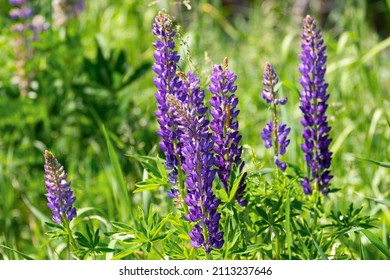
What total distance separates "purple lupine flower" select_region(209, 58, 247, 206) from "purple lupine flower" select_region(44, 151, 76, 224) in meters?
0.45

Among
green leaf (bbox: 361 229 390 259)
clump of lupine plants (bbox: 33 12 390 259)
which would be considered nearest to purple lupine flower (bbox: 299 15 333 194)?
clump of lupine plants (bbox: 33 12 390 259)

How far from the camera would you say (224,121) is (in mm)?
2080

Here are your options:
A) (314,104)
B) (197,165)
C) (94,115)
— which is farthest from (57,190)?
(94,115)

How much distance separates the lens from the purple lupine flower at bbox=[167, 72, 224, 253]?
1.95 m

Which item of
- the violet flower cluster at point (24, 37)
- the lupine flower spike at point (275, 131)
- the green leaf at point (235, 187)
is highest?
the violet flower cluster at point (24, 37)

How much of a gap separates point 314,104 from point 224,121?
45cm

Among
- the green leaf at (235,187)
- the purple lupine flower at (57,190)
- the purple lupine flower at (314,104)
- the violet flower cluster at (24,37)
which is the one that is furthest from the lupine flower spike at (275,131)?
the violet flower cluster at (24,37)

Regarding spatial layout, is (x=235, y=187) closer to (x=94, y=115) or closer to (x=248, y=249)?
(x=248, y=249)

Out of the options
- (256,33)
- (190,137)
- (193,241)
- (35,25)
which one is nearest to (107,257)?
(193,241)

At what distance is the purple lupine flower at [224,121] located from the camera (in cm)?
207

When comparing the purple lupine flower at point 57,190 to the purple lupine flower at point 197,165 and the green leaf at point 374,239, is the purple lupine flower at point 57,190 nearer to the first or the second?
the purple lupine flower at point 197,165

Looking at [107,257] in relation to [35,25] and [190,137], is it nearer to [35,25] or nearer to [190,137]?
[190,137]

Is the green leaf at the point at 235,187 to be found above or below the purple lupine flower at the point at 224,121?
below

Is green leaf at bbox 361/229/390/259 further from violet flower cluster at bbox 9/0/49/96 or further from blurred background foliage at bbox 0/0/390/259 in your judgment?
violet flower cluster at bbox 9/0/49/96
